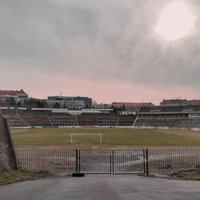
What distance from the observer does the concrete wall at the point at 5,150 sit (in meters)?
16.2

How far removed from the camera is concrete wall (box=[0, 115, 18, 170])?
16.2 m

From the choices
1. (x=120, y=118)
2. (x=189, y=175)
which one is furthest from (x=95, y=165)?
(x=120, y=118)

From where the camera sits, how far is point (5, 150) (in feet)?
54.6

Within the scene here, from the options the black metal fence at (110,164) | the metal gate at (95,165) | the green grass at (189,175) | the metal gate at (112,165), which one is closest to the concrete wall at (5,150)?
the black metal fence at (110,164)

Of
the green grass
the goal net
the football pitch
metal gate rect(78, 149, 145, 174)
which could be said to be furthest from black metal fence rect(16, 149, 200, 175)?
the goal net

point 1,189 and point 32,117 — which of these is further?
point 32,117

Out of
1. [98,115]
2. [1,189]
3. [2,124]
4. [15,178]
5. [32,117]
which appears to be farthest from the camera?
[98,115]

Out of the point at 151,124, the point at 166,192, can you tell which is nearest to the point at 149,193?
the point at 166,192

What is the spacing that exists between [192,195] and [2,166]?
9.61 m

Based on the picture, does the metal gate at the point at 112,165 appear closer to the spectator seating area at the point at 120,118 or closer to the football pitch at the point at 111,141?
the football pitch at the point at 111,141

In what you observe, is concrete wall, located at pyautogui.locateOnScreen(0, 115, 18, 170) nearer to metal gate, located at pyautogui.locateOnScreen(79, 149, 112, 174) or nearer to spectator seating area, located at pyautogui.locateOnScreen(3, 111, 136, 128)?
metal gate, located at pyautogui.locateOnScreen(79, 149, 112, 174)

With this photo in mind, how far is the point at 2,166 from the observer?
15914mm

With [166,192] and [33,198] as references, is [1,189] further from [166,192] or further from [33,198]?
[166,192]

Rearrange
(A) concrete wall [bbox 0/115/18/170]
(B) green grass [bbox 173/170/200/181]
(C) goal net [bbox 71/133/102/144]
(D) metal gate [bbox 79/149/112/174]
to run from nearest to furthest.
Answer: (A) concrete wall [bbox 0/115/18/170] < (B) green grass [bbox 173/170/200/181] < (D) metal gate [bbox 79/149/112/174] < (C) goal net [bbox 71/133/102/144]
